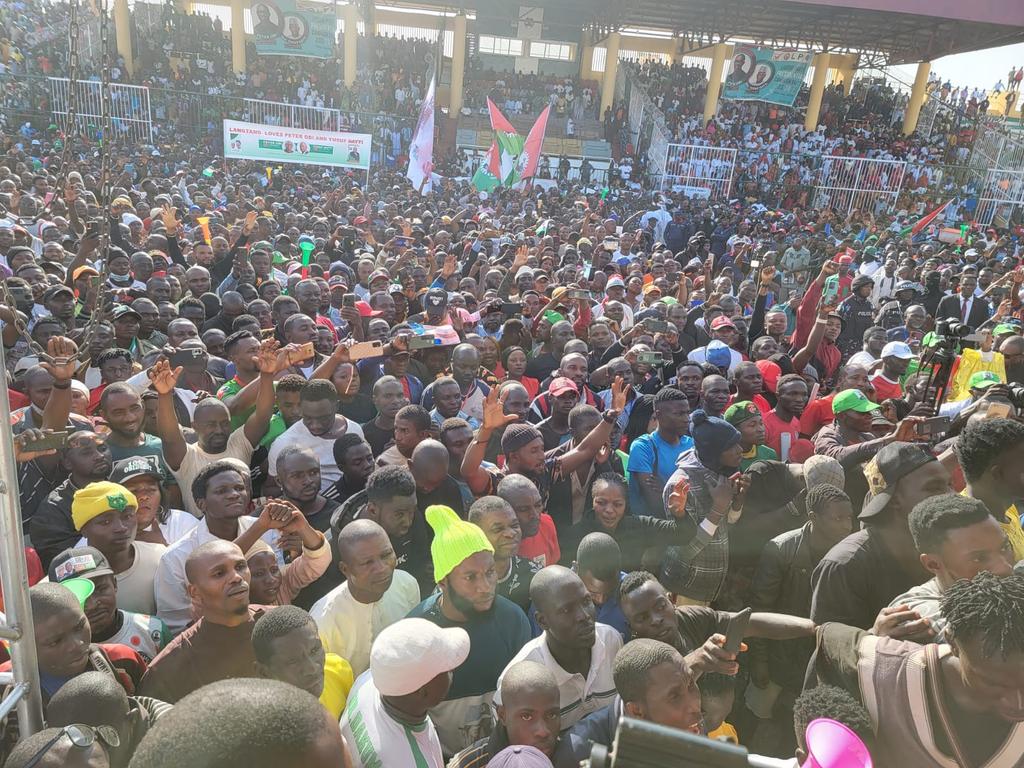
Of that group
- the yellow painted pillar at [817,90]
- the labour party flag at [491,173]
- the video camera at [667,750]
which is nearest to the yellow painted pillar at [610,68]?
the yellow painted pillar at [817,90]

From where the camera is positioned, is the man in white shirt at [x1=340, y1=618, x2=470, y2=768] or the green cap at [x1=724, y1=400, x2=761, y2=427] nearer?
the man in white shirt at [x1=340, y1=618, x2=470, y2=768]

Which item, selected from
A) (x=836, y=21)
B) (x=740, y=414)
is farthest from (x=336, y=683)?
(x=836, y=21)

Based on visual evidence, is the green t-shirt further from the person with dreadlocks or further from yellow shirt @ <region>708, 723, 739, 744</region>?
the person with dreadlocks

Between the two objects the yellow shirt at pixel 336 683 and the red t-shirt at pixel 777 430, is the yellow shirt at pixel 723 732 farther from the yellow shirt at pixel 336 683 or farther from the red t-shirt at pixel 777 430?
the red t-shirt at pixel 777 430

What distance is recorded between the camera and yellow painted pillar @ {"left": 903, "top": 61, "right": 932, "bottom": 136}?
2375 cm

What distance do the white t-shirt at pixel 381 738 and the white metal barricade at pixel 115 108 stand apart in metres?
17.3

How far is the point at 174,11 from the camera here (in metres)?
23.2

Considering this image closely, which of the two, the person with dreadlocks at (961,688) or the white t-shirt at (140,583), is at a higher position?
the person with dreadlocks at (961,688)

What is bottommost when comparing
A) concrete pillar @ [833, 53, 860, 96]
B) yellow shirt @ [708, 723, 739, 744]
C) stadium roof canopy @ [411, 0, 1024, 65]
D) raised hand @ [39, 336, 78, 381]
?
yellow shirt @ [708, 723, 739, 744]

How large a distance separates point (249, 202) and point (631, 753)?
12.2m

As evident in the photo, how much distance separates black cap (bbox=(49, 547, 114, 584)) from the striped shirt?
56.4 inches

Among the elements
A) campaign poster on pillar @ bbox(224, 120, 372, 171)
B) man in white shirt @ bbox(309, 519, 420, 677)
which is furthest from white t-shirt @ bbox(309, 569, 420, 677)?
campaign poster on pillar @ bbox(224, 120, 372, 171)

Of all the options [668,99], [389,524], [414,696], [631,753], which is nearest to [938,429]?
[389,524]

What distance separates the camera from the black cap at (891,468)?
2561mm
